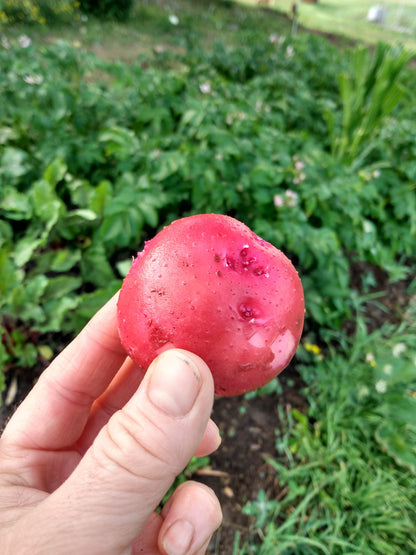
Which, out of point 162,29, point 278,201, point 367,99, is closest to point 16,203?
point 278,201

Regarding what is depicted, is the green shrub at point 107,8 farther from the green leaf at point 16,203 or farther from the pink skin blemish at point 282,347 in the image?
the pink skin blemish at point 282,347

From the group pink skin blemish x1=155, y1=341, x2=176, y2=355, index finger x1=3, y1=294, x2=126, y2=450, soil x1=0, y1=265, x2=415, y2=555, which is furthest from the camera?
soil x1=0, y1=265, x2=415, y2=555

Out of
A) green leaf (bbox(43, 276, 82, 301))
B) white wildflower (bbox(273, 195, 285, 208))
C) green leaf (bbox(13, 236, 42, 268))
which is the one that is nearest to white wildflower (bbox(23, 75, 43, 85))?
green leaf (bbox(13, 236, 42, 268))

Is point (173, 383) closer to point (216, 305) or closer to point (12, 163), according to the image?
point (216, 305)

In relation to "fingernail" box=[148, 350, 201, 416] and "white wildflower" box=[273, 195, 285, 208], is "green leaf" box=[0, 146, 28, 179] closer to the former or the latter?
"white wildflower" box=[273, 195, 285, 208]

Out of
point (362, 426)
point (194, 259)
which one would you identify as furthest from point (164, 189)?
point (362, 426)

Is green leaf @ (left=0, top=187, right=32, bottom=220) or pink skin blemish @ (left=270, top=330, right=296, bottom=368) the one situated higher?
pink skin blemish @ (left=270, top=330, right=296, bottom=368)

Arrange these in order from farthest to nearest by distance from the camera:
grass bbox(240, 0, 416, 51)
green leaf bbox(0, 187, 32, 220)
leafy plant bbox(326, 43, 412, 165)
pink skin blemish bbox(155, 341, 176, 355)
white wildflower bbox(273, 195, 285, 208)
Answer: grass bbox(240, 0, 416, 51), leafy plant bbox(326, 43, 412, 165), white wildflower bbox(273, 195, 285, 208), green leaf bbox(0, 187, 32, 220), pink skin blemish bbox(155, 341, 176, 355)
